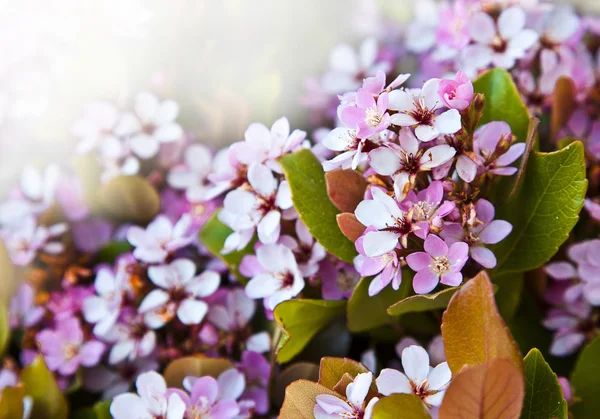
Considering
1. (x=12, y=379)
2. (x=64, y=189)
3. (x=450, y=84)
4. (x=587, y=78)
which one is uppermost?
(x=450, y=84)

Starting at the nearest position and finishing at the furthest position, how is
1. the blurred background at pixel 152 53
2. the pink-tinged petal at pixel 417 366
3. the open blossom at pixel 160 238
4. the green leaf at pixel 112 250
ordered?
the pink-tinged petal at pixel 417 366 → the open blossom at pixel 160 238 → the green leaf at pixel 112 250 → the blurred background at pixel 152 53

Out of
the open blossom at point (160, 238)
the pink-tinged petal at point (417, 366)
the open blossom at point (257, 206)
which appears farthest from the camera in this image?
the open blossom at point (160, 238)

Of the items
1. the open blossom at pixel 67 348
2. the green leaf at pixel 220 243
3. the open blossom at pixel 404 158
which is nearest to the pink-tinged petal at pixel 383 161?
the open blossom at pixel 404 158

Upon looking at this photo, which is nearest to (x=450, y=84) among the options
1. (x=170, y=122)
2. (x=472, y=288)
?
(x=472, y=288)

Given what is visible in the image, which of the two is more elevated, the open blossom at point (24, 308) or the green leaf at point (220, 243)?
the green leaf at point (220, 243)

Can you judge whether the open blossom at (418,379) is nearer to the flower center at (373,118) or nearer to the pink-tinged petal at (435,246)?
the pink-tinged petal at (435,246)

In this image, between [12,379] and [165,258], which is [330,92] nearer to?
[165,258]
